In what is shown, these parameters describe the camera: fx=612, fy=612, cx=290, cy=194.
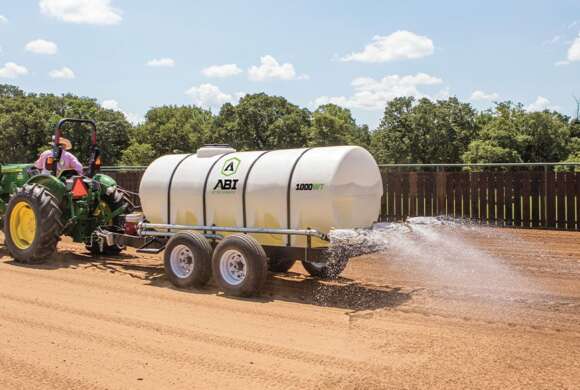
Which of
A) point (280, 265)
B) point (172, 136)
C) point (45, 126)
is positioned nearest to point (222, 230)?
point (280, 265)

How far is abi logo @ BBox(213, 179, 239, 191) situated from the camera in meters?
8.45

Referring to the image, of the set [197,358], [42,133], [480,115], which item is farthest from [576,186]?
[42,133]

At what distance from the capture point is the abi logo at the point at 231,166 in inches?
337

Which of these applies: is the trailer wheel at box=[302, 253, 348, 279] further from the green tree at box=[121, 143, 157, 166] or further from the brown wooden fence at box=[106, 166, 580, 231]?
the green tree at box=[121, 143, 157, 166]

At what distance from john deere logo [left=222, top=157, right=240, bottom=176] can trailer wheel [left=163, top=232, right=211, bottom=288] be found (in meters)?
0.96

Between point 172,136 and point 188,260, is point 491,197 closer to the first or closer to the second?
point 188,260

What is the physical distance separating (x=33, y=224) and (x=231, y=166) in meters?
4.31

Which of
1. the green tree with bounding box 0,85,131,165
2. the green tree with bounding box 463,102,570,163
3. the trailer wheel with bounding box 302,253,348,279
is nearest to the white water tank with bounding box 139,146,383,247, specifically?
the trailer wheel with bounding box 302,253,348,279

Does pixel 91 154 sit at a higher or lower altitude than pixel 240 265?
higher

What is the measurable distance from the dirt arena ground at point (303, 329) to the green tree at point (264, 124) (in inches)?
1624

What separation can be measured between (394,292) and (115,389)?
4.72 metres

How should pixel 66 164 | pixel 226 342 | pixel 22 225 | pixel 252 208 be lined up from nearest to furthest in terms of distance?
pixel 226 342
pixel 252 208
pixel 22 225
pixel 66 164

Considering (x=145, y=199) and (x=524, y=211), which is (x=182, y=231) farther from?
(x=524, y=211)

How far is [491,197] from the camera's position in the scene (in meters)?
16.1
